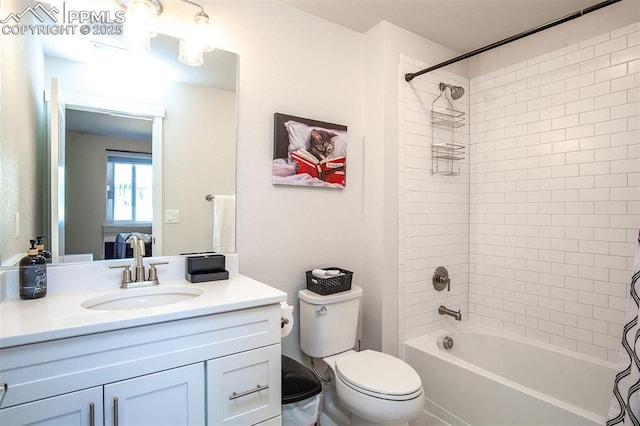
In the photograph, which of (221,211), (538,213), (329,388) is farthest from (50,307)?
(538,213)

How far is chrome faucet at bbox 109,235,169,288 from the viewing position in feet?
4.88

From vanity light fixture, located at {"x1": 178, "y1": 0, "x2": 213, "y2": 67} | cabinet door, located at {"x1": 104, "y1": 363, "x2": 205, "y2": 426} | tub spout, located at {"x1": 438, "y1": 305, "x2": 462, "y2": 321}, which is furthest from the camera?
tub spout, located at {"x1": 438, "y1": 305, "x2": 462, "y2": 321}

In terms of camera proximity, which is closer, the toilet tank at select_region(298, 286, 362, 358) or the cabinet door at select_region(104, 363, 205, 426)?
the cabinet door at select_region(104, 363, 205, 426)

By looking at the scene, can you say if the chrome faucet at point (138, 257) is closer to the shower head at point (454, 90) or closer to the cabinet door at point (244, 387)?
the cabinet door at point (244, 387)

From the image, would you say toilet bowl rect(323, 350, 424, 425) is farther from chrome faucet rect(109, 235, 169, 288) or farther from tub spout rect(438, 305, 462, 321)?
chrome faucet rect(109, 235, 169, 288)

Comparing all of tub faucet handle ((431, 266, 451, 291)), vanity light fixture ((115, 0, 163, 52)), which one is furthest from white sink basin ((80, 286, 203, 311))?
tub faucet handle ((431, 266, 451, 291))

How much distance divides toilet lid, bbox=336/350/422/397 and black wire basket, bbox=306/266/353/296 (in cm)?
38

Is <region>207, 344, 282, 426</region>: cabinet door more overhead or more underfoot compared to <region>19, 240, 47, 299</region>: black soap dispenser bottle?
more underfoot

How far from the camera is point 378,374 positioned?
5.51ft

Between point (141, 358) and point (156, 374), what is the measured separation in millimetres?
77

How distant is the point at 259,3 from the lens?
6.28 feet

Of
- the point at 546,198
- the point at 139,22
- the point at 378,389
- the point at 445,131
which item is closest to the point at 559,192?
the point at 546,198

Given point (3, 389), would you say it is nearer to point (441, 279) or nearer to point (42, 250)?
point (42, 250)

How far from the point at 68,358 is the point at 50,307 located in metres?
0.31
